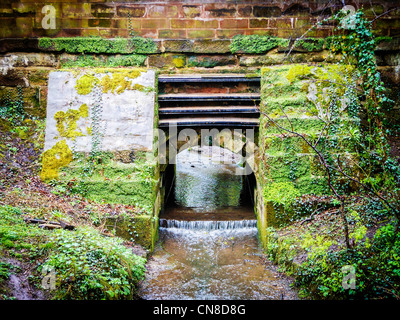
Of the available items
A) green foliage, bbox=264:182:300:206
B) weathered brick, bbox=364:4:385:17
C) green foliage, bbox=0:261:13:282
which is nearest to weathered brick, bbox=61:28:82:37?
green foliage, bbox=264:182:300:206

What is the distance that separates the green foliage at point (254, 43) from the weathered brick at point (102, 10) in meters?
2.64

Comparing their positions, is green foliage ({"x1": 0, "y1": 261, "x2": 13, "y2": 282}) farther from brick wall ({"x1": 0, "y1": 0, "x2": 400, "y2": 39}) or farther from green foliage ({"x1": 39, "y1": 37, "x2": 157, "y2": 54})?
brick wall ({"x1": 0, "y1": 0, "x2": 400, "y2": 39})

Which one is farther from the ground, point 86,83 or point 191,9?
point 191,9

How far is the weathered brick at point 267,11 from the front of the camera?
263 inches

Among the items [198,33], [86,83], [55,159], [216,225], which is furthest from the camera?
[198,33]

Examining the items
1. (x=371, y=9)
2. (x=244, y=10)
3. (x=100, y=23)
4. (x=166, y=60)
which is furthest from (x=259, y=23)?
(x=100, y=23)

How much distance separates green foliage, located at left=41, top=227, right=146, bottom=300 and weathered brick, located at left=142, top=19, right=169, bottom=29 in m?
4.62

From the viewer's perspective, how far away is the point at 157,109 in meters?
5.99

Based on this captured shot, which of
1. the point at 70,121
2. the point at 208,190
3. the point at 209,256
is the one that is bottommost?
the point at 209,256

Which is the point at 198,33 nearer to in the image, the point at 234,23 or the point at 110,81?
the point at 234,23

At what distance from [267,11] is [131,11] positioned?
288cm

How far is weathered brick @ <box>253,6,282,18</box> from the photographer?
668cm

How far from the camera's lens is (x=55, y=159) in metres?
5.30
